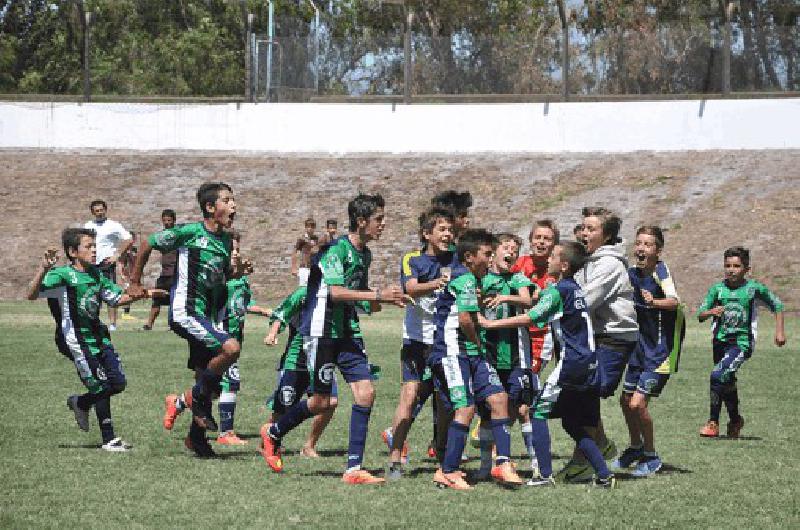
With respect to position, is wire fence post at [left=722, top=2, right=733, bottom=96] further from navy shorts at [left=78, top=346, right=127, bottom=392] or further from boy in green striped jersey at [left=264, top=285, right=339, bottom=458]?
navy shorts at [left=78, top=346, right=127, bottom=392]

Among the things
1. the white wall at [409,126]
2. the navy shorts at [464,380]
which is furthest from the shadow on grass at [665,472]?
the white wall at [409,126]

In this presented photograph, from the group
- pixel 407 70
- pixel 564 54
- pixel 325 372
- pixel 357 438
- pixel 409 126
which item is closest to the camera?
pixel 357 438

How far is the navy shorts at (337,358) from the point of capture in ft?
33.1

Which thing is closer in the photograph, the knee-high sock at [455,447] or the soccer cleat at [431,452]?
the knee-high sock at [455,447]

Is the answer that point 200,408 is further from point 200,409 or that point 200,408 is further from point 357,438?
point 357,438

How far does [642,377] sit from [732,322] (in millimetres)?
2791

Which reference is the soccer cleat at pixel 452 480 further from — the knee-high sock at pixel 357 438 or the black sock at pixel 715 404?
the black sock at pixel 715 404

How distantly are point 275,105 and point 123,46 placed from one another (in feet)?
70.0

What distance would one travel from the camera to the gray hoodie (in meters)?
10.2

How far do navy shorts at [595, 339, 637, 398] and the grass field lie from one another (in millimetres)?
761

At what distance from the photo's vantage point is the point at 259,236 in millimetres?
38875

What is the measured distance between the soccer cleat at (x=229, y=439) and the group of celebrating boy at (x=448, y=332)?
0.04 feet

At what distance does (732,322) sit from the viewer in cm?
1322

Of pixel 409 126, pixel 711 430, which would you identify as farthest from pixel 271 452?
pixel 409 126
